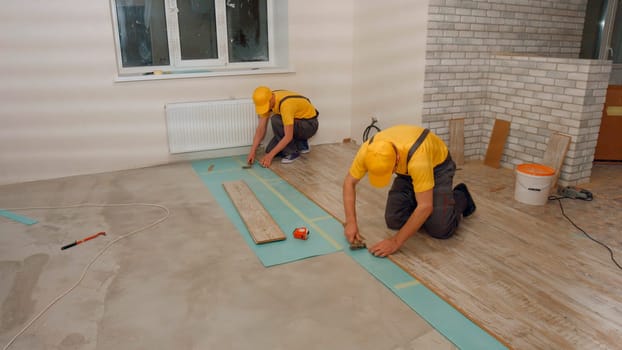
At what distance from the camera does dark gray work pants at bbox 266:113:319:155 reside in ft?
16.9

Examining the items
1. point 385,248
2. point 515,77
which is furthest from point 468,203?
point 515,77

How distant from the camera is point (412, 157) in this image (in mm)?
2689

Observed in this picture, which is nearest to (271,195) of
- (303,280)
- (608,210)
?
(303,280)

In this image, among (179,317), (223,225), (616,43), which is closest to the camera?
(179,317)

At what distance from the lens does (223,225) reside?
3.47m

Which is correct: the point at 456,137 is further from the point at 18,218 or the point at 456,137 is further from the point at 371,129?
the point at 18,218

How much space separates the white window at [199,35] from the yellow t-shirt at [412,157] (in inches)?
120

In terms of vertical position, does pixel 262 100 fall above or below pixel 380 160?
above

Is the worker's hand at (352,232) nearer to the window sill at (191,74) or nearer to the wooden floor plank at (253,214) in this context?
the wooden floor plank at (253,214)

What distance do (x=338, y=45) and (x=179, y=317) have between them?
4236mm

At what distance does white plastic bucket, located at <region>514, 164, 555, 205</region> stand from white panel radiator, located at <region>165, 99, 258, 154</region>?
2.97m

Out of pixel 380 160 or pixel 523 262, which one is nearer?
pixel 380 160

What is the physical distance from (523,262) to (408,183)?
92 centimetres

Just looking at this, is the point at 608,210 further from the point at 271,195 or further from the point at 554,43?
the point at 271,195
